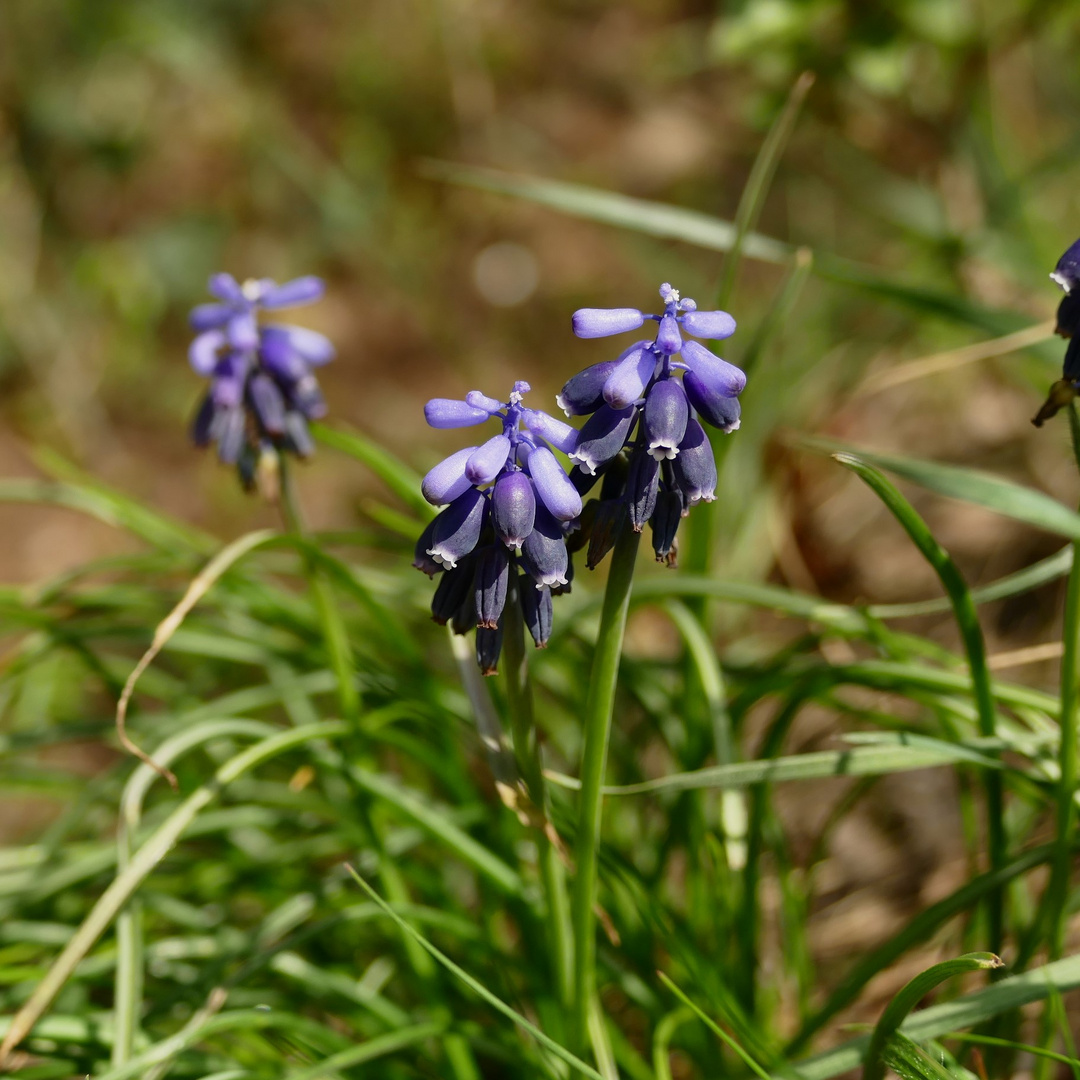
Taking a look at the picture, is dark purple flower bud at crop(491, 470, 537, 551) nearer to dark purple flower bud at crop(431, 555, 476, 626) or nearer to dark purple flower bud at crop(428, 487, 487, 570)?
dark purple flower bud at crop(428, 487, 487, 570)

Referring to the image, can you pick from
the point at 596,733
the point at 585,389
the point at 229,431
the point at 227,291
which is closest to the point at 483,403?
the point at 585,389

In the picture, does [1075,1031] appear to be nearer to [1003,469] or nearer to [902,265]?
[1003,469]

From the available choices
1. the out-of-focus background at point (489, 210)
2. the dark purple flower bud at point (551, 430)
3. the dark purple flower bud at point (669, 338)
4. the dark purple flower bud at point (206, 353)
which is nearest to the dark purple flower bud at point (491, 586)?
the dark purple flower bud at point (551, 430)

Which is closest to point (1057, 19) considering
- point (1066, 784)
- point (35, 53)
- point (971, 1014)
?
point (1066, 784)

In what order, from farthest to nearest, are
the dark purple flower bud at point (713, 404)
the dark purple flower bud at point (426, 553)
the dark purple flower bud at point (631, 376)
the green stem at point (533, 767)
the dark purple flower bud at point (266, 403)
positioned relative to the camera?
the dark purple flower bud at point (266, 403) → the green stem at point (533, 767) → the dark purple flower bud at point (426, 553) → the dark purple flower bud at point (713, 404) → the dark purple flower bud at point (631, 376)

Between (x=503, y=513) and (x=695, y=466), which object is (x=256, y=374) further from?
(x=695, y=466)

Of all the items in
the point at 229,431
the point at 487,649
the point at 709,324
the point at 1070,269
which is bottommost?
the point at 487,649

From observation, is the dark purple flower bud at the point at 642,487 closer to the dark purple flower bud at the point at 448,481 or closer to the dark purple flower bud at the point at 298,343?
the dark purple flower bud at the point at 448,481
